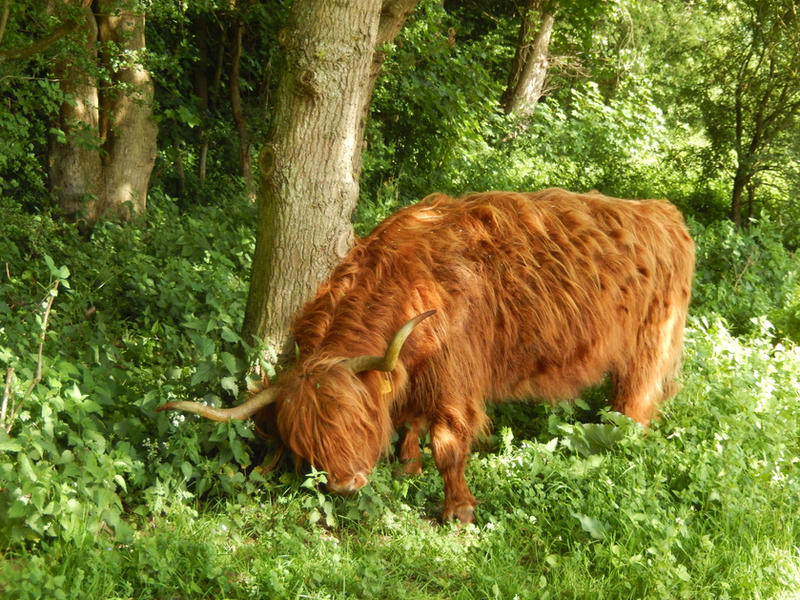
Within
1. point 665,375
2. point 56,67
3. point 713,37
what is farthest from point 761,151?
point 56,67

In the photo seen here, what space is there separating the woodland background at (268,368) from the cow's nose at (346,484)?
9 centimetres

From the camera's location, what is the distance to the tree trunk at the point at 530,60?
1381cm

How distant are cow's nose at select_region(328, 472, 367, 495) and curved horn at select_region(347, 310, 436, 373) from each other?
53cm

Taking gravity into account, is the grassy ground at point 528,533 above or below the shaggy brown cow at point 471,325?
below

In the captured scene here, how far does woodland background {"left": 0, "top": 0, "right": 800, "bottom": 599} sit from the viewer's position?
3246mm

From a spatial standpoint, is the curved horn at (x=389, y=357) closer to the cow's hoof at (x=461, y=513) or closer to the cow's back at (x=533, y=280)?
the cow's back at (x=533, y=280)

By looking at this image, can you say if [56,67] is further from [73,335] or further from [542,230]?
[542,230]

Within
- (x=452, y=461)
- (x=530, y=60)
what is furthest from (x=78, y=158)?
(x=530, y=60)

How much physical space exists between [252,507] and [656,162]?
34.8 ft

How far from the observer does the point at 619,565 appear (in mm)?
3346

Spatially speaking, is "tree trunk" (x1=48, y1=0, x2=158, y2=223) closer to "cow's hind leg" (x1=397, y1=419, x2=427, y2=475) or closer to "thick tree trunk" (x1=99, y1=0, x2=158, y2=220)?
"thick tree trunk" (x1=99, y1=0, x2=158, y2=220)

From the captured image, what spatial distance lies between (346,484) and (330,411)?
367 mm

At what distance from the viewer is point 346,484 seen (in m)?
3.75

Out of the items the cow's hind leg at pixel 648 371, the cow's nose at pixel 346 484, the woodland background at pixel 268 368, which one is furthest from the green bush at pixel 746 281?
the cow's nose at pixel 346 484
